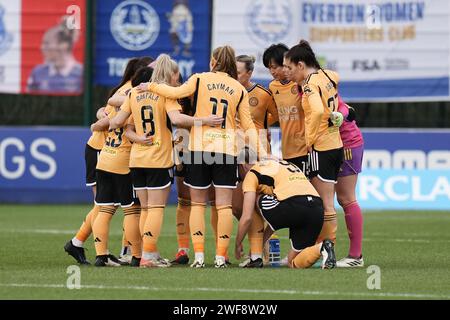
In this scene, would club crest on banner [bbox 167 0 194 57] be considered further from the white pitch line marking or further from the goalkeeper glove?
the white pitch line marking

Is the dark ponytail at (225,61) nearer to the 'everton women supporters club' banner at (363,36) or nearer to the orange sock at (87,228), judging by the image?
the orange sock at (87,228)

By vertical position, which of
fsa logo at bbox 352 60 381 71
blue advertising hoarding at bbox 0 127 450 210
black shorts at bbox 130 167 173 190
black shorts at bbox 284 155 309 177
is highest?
fsa logo at bbox 352 60 381 71

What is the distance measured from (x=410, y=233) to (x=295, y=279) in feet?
20.5

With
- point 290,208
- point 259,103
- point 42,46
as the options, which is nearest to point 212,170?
point 290,208

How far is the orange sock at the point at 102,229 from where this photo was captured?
1126 centimetres

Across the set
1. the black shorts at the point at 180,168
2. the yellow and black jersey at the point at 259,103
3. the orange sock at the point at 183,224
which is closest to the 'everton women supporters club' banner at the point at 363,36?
the yellow and black jersey at the point at 259,103

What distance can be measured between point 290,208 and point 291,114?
1.35 m

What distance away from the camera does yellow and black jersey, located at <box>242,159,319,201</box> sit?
35.5 ft

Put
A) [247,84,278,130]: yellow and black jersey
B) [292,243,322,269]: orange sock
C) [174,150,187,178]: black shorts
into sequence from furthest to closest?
[247,84,278,130]: yellow and black jersey < [174,150,187,178]: black shorts < [292,243,322,269]: orange sock

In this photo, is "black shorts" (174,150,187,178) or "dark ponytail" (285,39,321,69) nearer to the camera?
"dark ponytail" (285,39,321,69)

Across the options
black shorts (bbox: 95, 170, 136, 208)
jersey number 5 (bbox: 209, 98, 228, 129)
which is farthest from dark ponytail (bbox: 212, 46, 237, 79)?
black shorts (bbox: 95, 170, 136, 208)

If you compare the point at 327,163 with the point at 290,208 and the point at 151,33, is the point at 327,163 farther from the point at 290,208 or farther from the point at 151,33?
the point at 151,33

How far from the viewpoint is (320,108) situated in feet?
35.5
